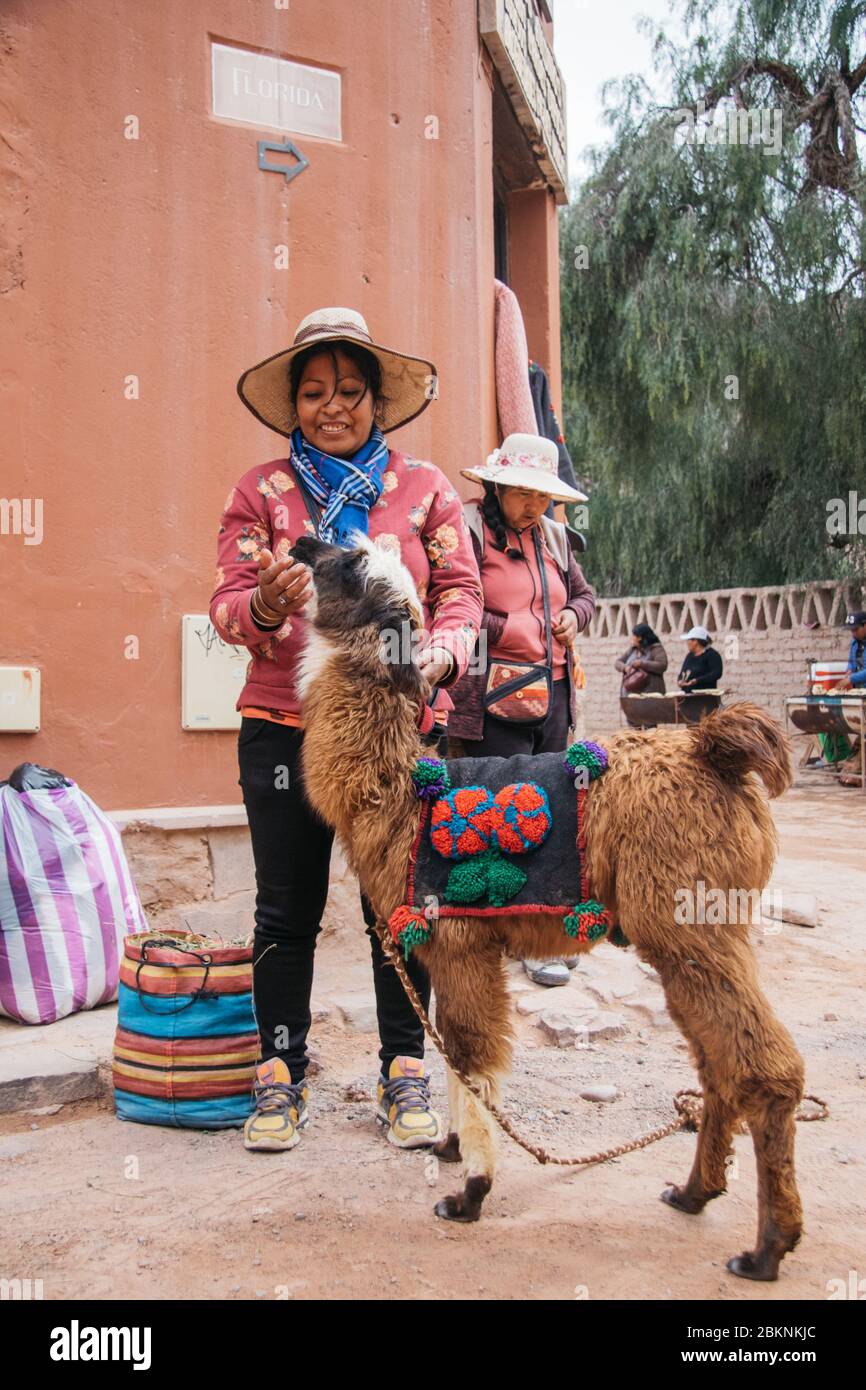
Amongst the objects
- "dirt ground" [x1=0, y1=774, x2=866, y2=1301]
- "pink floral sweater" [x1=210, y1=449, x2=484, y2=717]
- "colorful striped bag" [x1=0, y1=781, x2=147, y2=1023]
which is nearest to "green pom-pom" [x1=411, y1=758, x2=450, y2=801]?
"pink floral sweater" [x1=210, y1=449, x2=484, y2=717]

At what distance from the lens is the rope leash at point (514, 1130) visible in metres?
2.63

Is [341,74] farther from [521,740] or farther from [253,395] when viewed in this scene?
[521,740]

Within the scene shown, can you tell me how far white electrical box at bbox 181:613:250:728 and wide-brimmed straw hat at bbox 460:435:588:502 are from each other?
1.38 meters

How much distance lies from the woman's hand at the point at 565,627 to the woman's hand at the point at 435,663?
5.28 ft

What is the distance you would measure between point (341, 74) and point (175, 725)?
3304 millimetres

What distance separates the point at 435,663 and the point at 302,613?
1.38 feet

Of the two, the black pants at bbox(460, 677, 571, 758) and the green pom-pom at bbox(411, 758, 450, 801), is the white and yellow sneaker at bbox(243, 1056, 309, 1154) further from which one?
the black pants at bbox(460, 677, 571, 758)

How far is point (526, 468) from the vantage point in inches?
173

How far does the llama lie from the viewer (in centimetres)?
239

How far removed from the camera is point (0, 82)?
4.44 m

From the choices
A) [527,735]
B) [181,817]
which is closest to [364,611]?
[527,735]

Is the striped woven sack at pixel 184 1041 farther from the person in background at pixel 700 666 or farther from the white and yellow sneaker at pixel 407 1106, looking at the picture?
the person in background at pixel 700 666

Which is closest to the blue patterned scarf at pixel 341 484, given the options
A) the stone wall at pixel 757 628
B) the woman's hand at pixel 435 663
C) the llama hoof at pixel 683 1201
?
the woman's hand at pixel 435 663
